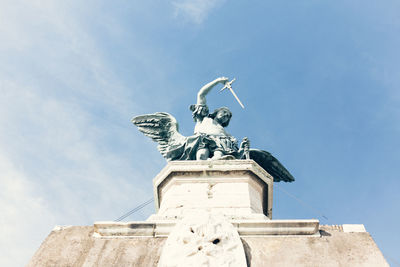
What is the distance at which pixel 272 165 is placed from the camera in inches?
398

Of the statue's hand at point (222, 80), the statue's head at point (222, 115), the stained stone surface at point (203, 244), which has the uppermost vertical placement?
the statue's hand at point (222, 80)

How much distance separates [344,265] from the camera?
5.72 m

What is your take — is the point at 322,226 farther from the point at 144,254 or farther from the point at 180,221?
the point at 144,254

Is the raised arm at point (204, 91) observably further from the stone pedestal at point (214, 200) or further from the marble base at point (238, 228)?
the marble base at point (238, 228)

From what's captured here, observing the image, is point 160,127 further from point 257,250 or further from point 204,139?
point 257,250

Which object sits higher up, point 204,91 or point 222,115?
point 204,91

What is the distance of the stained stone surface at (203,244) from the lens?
218 inches

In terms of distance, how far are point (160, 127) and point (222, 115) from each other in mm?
1373

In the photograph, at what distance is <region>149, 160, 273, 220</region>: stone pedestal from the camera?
745 centimetres

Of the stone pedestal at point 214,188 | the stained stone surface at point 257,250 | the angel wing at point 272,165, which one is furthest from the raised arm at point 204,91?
the stained stone surface at point 257,250

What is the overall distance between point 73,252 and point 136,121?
485 cm

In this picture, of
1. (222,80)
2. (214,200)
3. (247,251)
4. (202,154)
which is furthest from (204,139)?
(247,251)

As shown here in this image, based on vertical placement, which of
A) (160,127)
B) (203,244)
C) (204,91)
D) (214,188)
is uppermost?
(204,91)

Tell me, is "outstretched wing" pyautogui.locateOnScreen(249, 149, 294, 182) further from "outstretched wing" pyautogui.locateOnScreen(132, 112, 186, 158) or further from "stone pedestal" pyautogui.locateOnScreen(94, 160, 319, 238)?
"outstretched wing" pyautogui.locateOnScreen(132, 112, 186, 158)
